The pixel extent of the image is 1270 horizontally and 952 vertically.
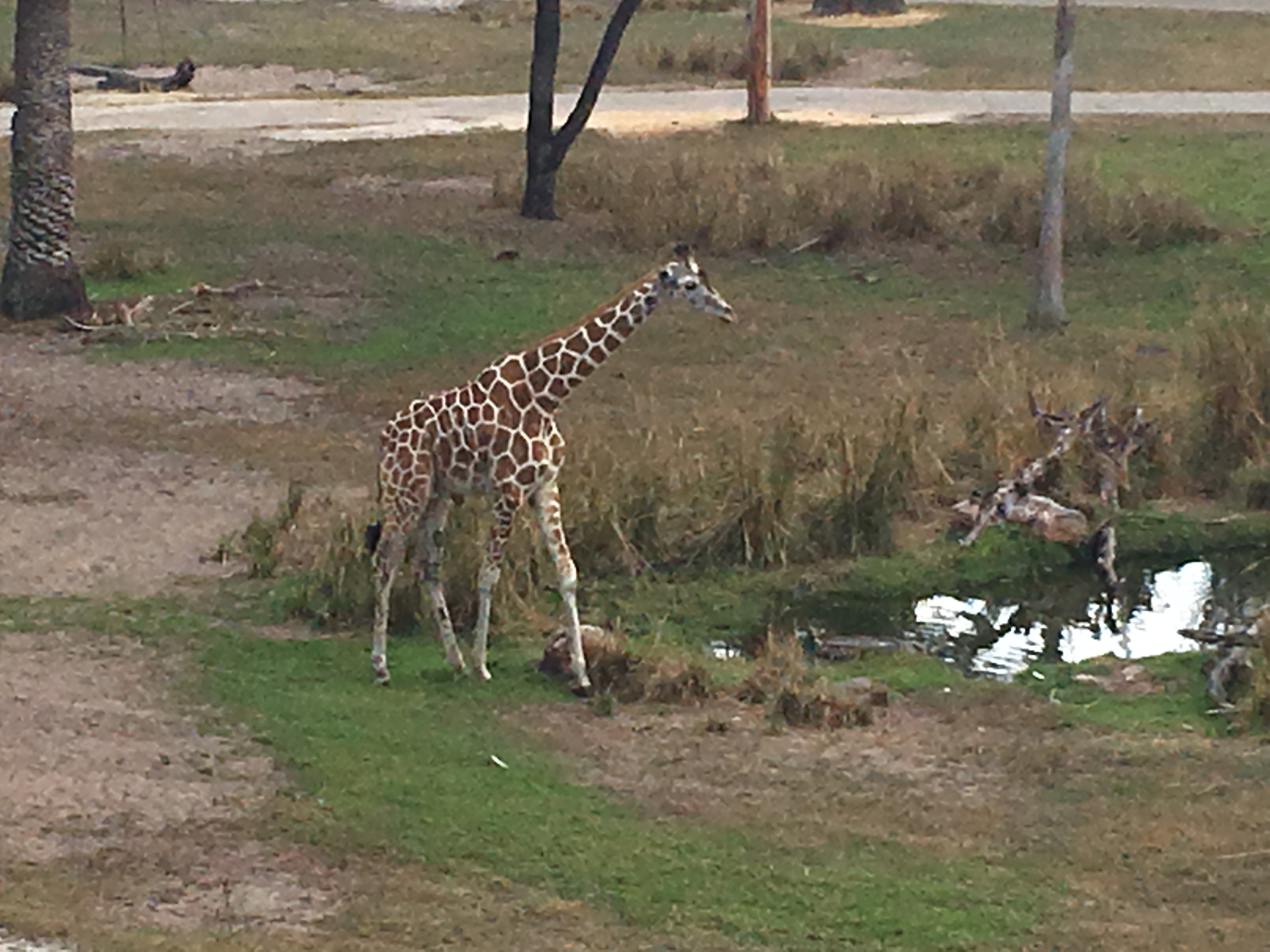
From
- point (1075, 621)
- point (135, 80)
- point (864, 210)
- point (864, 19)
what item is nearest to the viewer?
point (1075, 621)

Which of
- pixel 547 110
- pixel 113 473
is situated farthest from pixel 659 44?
pixel 113 473

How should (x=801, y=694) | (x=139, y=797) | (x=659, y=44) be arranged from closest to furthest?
(x=139, y=797) < (x=801, y=694) < (x=659, y=44)

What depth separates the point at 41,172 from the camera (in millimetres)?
17016

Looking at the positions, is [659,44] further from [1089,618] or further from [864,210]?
[1089,618]

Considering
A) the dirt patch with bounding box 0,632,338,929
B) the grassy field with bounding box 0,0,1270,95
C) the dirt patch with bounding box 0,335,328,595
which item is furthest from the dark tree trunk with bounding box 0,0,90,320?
the grassy field with bounding box 0,0,1270,95

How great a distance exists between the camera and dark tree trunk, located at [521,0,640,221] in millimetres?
20641

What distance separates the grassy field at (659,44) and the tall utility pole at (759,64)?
5.09 m

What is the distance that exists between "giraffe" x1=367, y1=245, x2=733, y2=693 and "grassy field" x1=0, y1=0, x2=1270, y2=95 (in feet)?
70.1

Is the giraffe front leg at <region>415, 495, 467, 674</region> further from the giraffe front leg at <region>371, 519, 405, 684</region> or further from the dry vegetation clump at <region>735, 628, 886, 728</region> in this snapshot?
the dry vegetation clump at <region>735, 628, 886, 728</region>

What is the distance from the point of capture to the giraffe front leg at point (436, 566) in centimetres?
958

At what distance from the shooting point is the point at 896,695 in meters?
9.62

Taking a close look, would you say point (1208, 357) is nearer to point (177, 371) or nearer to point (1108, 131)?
point (177, 371)

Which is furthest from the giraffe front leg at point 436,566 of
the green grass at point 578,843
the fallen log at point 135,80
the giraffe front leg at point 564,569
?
the fallen log at point 135,80

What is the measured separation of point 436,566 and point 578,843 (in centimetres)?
226
